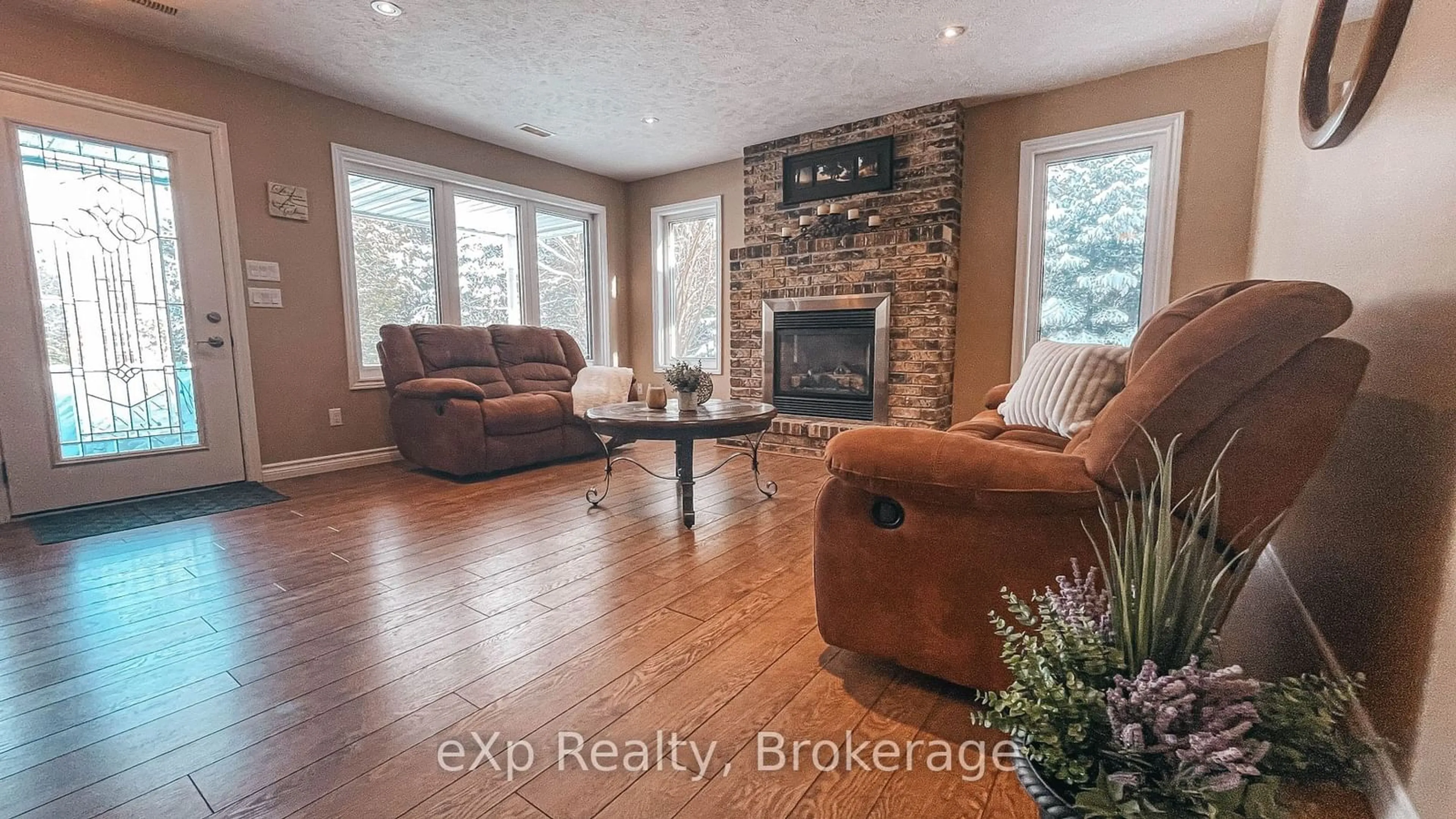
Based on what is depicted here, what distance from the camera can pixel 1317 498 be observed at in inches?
59.3

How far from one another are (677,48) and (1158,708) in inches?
134

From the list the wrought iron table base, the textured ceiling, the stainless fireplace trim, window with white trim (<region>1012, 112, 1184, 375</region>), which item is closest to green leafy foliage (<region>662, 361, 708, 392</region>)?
the wrought iron table base

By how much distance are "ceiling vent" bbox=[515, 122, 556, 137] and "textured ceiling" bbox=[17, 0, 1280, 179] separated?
0.09 m

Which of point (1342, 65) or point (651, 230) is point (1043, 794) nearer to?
point (1342, 65)

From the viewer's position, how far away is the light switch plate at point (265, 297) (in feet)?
11.2

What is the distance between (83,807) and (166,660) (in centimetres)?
60

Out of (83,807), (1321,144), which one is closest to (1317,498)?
(1321,144)

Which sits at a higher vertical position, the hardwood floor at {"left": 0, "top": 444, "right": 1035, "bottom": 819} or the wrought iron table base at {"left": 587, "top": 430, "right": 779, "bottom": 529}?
the wrought iron table base at {"left": 587, "top": 430, "right": 779, "bottom": 529}

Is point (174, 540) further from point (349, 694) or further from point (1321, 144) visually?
point (1321, 144)

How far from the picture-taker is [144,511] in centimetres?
289

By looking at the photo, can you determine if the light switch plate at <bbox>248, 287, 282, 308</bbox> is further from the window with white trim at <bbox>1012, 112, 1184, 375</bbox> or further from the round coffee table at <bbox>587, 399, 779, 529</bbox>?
the window with white trim at <bbox>1012, 112, 1184, 375</bbox>

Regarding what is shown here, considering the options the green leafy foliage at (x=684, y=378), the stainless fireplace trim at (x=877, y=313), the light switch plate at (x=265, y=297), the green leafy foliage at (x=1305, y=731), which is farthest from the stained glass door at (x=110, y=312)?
the green leafy foliage at (x=1305, y=731)

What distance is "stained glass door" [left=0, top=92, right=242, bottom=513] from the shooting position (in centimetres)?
274

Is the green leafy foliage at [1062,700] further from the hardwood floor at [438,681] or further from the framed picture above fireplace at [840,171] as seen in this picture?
the framed picture above fireplace at [840,171]
